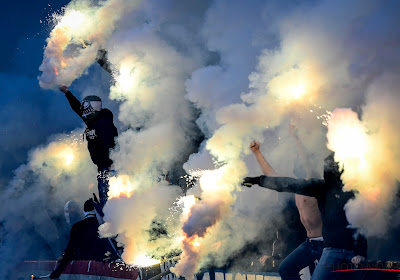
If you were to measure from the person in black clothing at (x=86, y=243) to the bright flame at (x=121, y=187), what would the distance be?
3.65 feet

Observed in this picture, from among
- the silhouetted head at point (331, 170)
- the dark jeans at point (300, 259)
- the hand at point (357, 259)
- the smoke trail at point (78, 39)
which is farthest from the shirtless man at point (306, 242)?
the smoke trail at point (78, 39)

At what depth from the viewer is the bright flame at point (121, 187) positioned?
8.59 metres

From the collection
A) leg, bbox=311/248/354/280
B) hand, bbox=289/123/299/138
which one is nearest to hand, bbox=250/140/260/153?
hand, bbox=289/123/299/138

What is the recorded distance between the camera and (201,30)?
27.8 ft

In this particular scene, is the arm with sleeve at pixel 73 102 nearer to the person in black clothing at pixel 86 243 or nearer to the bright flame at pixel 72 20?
the bright flame at pixel 72 20

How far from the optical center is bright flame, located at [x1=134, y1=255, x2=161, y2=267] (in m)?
7.86

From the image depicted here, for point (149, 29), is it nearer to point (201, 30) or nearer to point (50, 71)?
point (201, 30)

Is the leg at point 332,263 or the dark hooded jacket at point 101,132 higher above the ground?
the dark hooded jacket at point 101,132

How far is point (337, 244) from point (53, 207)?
8.93m

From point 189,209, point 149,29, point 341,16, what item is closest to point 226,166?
point 189,209

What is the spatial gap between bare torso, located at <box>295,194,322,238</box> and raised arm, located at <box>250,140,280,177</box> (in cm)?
57

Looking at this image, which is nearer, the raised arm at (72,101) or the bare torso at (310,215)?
the bare torso at (310,215)

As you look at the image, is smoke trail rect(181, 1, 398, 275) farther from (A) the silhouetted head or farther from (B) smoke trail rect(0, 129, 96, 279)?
(B) smoke trail rect(0, 129, 96, 279)

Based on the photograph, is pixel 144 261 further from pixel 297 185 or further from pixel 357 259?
pixel 357 259
